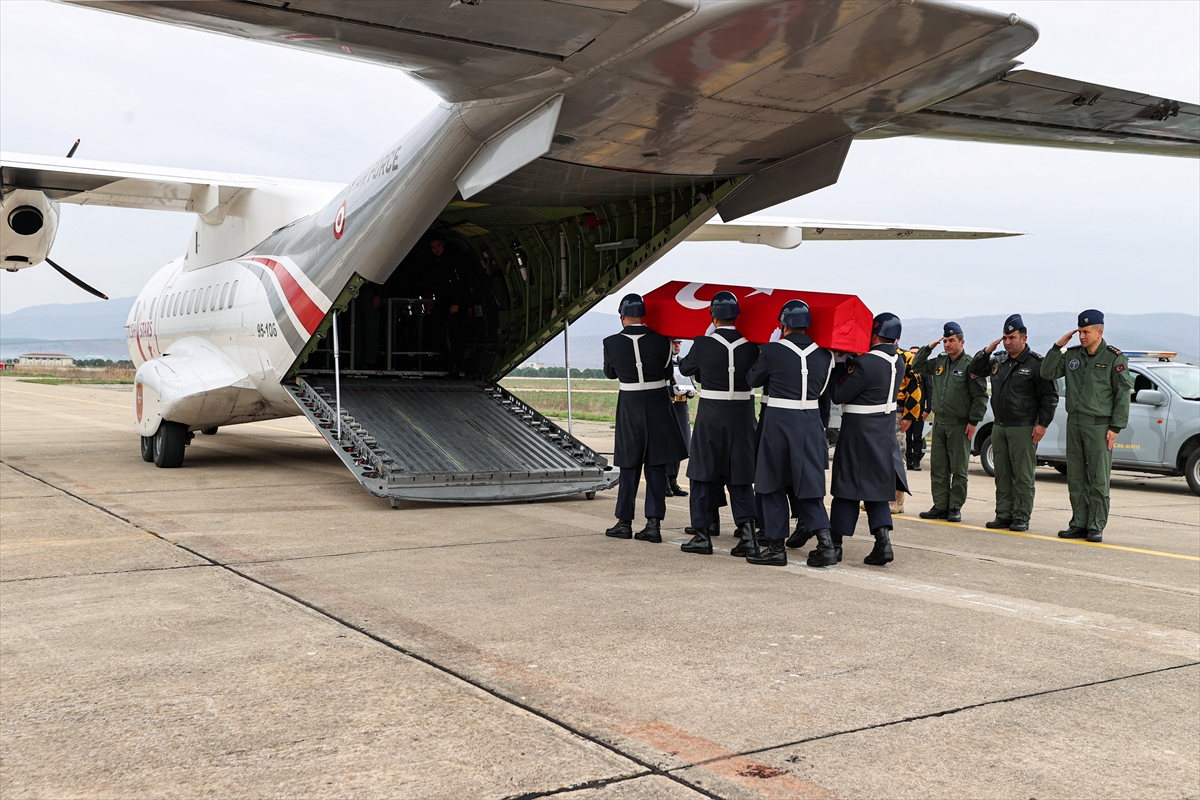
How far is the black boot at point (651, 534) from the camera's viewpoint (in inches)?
281

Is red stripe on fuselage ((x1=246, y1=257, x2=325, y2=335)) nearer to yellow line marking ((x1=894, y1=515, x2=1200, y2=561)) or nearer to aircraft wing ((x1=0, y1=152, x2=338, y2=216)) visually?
aircraft wing ((x1=0, y1=152, x2=338, y2=216))

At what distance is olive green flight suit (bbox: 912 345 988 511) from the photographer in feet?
28.6

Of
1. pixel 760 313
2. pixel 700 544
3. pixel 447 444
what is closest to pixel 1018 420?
pixel 760 313

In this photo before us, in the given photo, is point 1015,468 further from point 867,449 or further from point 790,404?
point 790,404

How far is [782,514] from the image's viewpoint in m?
6.32

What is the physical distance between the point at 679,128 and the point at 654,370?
1.80m

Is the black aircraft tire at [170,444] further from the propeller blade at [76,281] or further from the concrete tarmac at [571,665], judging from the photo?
the concrete tarmac at [571,665]

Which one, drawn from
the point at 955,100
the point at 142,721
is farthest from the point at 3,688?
the point at 955,100

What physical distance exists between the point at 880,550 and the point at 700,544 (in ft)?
3.96

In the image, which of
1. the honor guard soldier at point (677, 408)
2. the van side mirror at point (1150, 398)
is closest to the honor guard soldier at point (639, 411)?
the honor guard soldier at point (677, 408)

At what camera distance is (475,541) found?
22.7 ft

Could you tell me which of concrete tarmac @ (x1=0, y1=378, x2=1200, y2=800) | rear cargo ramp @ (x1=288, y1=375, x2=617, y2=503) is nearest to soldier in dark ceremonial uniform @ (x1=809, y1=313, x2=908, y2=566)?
concrete tarmac @ (x1=0, y1=378, x2=1200, y2=800)

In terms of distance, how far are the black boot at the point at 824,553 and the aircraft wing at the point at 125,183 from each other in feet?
25.9

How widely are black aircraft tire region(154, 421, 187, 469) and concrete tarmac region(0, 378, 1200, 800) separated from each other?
364 centimetres
